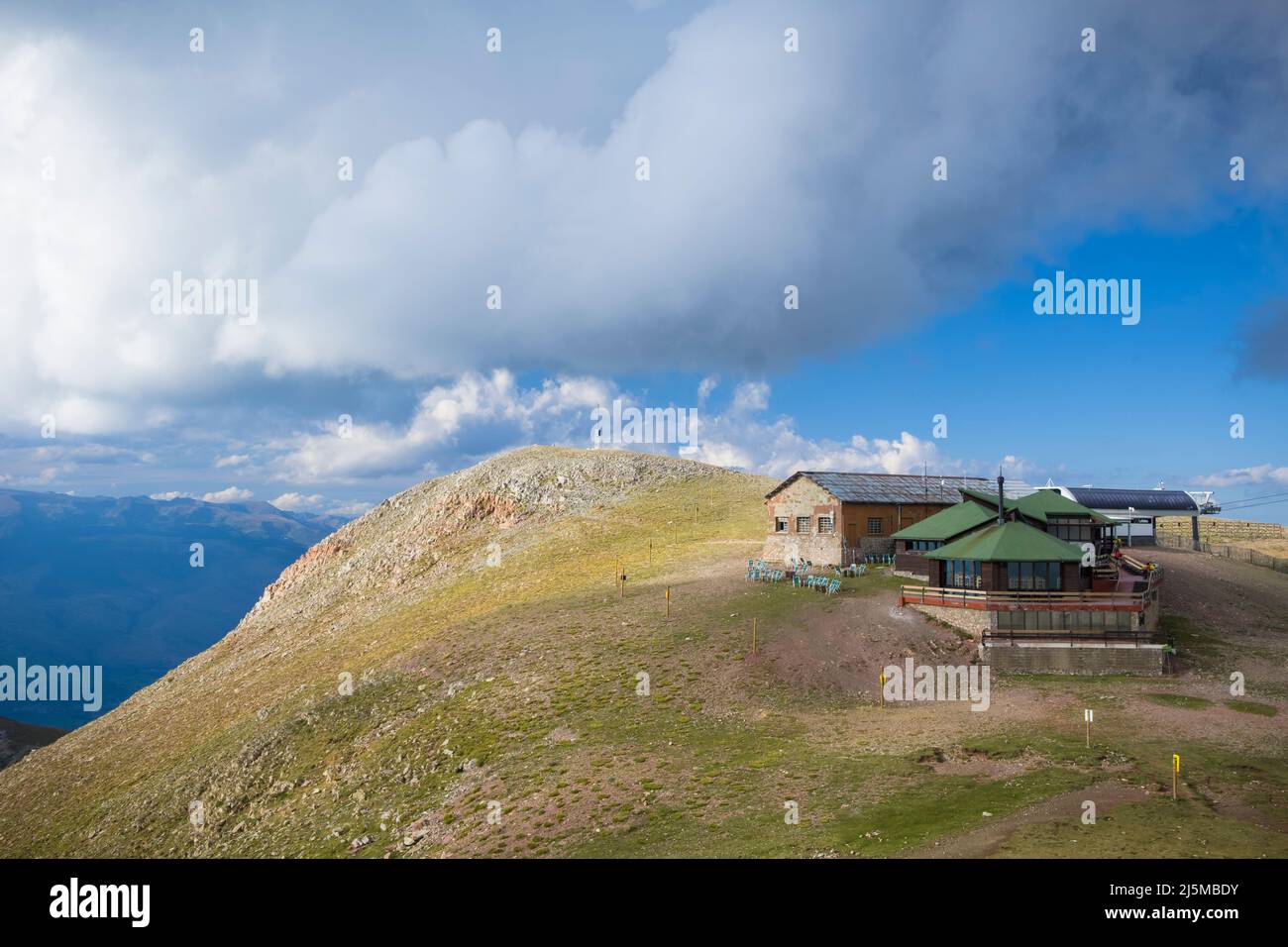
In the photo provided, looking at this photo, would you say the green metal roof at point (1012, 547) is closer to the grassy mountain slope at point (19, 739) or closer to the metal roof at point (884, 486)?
the metal roof at point (884, 486)

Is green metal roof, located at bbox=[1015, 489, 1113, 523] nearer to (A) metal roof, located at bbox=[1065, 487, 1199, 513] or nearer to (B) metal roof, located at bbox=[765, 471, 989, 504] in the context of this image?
(B) metal roof, located at bbox=[765, 471, 989, 504]

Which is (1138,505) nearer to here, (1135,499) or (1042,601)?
(1135,499)

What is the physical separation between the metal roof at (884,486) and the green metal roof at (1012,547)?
47.2ft

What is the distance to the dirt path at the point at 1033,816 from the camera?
21.1 metres

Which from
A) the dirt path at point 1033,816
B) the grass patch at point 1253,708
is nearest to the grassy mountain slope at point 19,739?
the dirt path at point 1033,816

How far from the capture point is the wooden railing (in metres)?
43.4

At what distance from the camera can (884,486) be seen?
7012 cm

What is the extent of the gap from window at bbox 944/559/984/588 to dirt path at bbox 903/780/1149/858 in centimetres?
2280

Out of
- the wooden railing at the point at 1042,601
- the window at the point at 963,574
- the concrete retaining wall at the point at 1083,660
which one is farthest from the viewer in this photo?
the window at the point at 963,574

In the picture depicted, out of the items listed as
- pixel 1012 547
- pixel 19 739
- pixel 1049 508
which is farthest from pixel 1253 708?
pixel 19 739

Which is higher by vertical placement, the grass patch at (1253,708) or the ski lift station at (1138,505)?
the ski lift station at (1138,505)

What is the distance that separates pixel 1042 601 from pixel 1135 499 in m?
54.5

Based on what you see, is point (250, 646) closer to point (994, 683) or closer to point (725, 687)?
point (725, 687)
